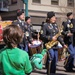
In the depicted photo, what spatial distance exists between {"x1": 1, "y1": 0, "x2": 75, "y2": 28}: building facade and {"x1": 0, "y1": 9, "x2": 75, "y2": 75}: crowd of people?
88.9 feet

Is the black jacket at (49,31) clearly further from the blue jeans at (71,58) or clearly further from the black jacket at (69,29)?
the blue jeans at (71,58)

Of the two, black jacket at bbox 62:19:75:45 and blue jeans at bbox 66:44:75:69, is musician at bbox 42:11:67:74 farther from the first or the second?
blue jeans at bbox 66:44:75:69

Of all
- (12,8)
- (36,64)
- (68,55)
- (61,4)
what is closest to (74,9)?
(61,4)

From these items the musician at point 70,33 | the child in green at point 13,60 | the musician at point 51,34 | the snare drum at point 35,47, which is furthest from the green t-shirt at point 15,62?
the snare drum at point 35,47

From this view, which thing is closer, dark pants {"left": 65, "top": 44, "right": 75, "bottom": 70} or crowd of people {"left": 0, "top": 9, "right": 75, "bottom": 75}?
crowd of people {"left": 0, "top": 9, "right": 75, "bottom": 75}

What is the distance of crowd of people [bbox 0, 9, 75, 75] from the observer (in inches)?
126

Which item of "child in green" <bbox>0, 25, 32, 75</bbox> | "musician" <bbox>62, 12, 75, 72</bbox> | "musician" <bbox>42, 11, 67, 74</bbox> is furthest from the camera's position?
"musician" <bbox>62, 12, 75, 72</bbox>

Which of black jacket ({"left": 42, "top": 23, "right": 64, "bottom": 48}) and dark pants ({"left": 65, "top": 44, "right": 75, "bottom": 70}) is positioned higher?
black jacket ({"left": 42, "top": 23, "right": 64, "bottom": 48})

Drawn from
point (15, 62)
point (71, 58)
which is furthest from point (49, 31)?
point (15, 62)

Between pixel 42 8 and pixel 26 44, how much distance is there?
29025 millimetres

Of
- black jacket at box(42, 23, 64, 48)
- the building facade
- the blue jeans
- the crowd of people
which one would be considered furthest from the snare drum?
the building facade

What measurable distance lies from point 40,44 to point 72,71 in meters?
1.28

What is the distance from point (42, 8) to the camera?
37562 millimetres

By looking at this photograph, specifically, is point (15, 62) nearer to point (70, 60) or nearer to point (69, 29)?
point (69, 29)
